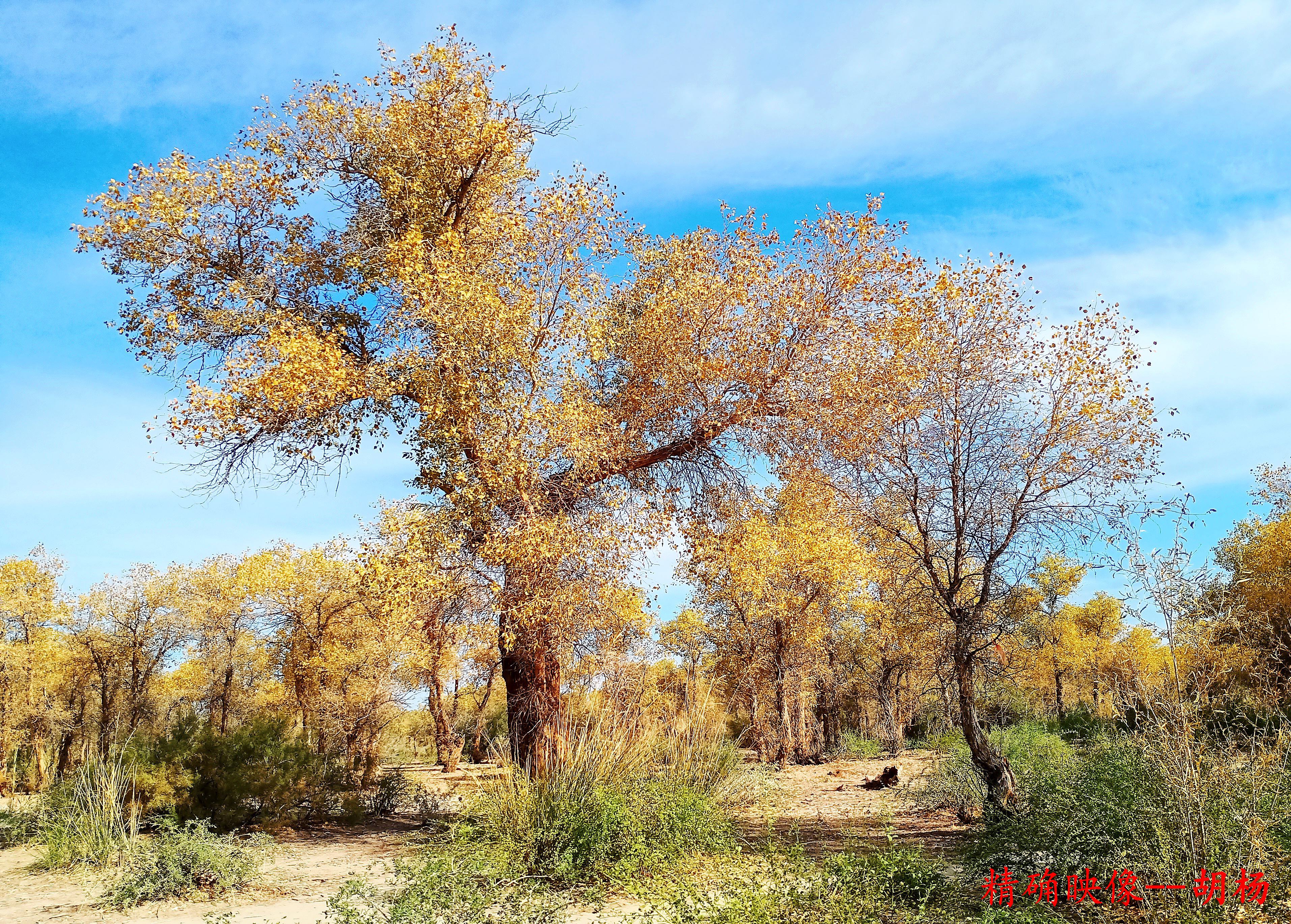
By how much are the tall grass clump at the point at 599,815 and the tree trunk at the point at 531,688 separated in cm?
190

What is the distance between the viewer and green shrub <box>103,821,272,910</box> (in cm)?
755

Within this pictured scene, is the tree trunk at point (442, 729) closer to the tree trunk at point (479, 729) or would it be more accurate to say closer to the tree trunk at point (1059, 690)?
the tree trunk at point (479, 729)

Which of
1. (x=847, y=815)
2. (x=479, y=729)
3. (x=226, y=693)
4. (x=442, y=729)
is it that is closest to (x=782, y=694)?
(x=847, y=815)

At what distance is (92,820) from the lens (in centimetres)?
952

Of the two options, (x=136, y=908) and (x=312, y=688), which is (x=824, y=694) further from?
(x=136, y=908)

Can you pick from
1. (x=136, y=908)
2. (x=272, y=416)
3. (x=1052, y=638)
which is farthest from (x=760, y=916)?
(x=1052, y=638)

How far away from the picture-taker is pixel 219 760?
11531mm

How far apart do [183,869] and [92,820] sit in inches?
103

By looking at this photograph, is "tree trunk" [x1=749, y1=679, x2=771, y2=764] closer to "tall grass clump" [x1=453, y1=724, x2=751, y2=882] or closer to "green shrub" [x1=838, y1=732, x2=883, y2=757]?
"green shrub" [x1=838, y1=732, x2=883, y2=757]

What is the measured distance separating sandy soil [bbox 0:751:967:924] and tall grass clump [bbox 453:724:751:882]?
57 cm

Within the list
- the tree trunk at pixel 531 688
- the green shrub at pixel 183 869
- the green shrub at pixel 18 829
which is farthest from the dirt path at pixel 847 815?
the green shrub at pixel 18 829

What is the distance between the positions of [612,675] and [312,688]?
18149mm

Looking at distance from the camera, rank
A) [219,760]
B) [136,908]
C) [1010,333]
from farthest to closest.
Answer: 1. [219,760]
2. [1010,333]
3. [136,908]

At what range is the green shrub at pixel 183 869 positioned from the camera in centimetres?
755
